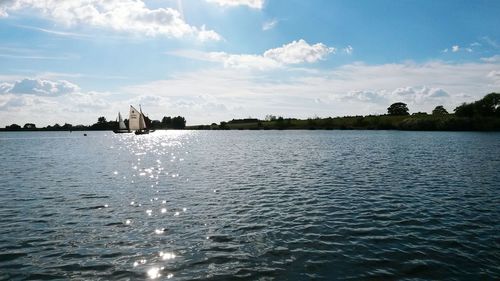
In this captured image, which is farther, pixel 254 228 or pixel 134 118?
pixel 134 118

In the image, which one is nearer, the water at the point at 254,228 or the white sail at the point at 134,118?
the water at the point at 254,228

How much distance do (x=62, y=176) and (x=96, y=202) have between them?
64.9 feet

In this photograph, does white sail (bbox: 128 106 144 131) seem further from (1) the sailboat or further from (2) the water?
(2) the water

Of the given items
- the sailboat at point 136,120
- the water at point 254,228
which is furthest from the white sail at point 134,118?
the water at point 254,228

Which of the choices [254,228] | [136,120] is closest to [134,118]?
[136,120]

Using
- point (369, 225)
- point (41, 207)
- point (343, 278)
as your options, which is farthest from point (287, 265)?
point (41, 207)

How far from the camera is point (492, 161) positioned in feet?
192

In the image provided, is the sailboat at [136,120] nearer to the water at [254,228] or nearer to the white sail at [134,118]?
the white sail at [134,118]

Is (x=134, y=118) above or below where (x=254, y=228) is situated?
above

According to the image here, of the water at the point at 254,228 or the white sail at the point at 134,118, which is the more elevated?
the white sail at the point at 134,118

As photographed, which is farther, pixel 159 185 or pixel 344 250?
pixel 159 185

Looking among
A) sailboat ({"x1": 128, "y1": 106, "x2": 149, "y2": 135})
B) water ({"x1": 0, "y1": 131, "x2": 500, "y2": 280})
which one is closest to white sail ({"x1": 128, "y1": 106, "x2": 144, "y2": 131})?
sailboat ({"x1": 128, "y1": 106, "x2": 149, "y2": 135})

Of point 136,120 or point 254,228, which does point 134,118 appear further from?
point 254,228

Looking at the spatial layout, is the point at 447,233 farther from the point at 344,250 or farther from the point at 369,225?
the point at 344,250
